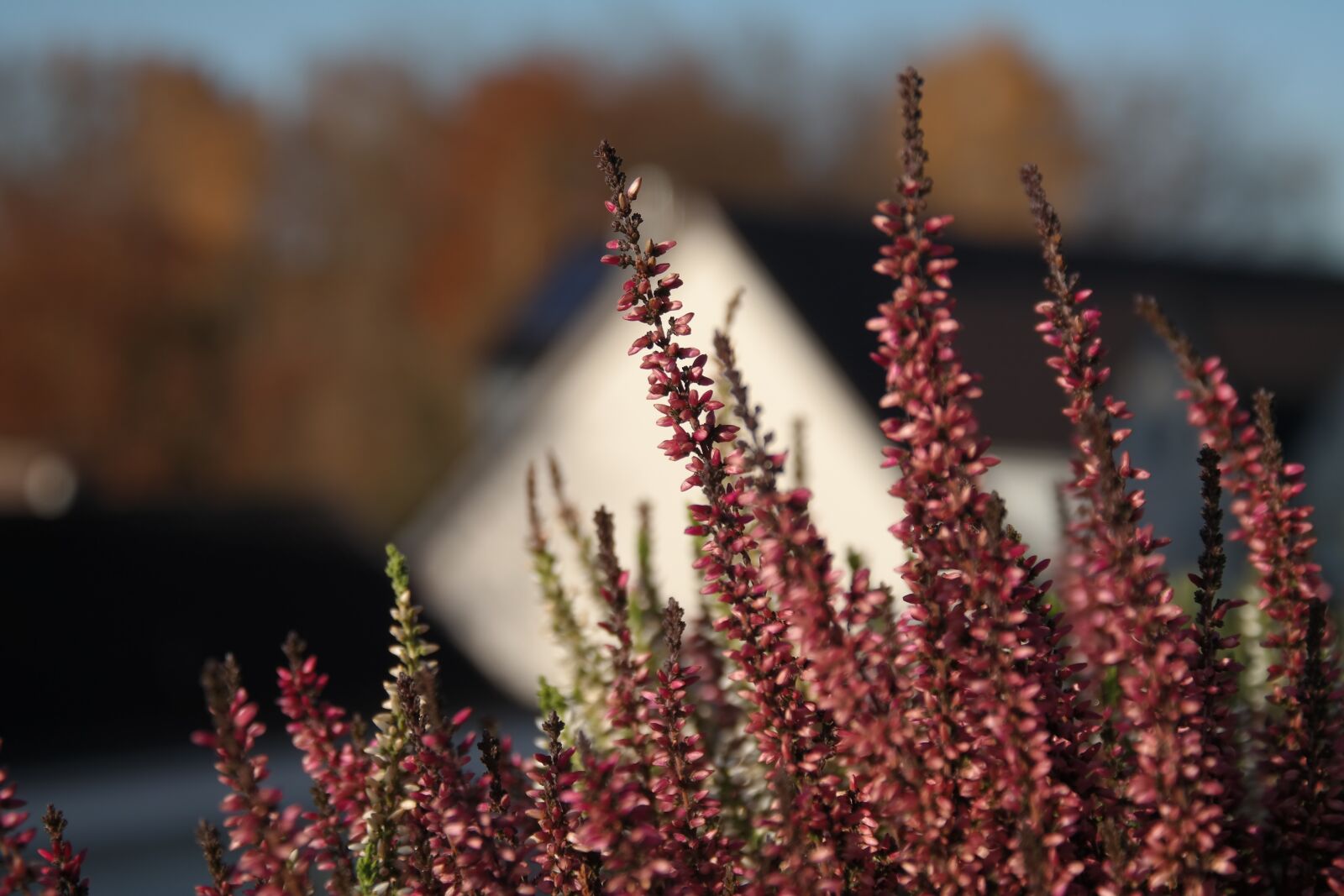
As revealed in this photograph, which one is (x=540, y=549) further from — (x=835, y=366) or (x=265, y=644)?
(x=835, y=366)

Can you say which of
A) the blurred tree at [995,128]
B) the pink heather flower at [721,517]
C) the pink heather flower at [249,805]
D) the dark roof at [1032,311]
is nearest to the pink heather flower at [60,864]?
the pink heather flower at [249,805]

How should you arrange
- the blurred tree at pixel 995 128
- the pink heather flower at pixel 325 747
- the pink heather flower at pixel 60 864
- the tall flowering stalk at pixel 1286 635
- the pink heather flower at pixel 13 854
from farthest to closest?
the blurred tree at pixel 995 128 → the pink heather flower at pixel 325 747 → the tall flowering stalk at pixel 1286 635 → the pink heather flower at pixel 60 864 → the pink heather flower at pixel 13 854

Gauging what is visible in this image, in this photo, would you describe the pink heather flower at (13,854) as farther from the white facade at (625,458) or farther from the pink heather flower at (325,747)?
the white facade at (625,458)

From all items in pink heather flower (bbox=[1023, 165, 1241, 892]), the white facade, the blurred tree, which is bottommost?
pink heather flower (bbox=[1023, 165, 1241, 892])

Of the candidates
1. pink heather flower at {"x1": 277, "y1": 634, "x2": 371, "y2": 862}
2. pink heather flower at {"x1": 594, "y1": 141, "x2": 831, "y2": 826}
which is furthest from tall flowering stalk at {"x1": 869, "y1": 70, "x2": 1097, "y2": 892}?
pink heather flower at {"x1": 277, "y1": 634, "x2": 371, "y2": 862}

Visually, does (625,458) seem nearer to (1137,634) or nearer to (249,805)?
(249,805)

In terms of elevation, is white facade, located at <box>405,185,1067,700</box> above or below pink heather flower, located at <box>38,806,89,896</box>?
above

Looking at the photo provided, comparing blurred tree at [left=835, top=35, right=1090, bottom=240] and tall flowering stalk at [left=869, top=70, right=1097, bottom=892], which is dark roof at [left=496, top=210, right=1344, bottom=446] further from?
blurred tree at [left=835, top=35, right=1090, bottom=240]

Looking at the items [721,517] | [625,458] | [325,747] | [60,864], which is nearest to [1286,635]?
[721,517]

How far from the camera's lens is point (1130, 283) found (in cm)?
3016

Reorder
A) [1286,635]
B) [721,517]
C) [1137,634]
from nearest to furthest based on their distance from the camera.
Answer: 1. [1137,634]
2. [721,517]
3. [1286,635]

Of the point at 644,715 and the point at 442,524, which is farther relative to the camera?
the point at 442,524

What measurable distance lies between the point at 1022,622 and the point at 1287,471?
80 cm

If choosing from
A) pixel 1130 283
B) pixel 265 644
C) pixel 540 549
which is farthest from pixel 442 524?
pixel 540 549
